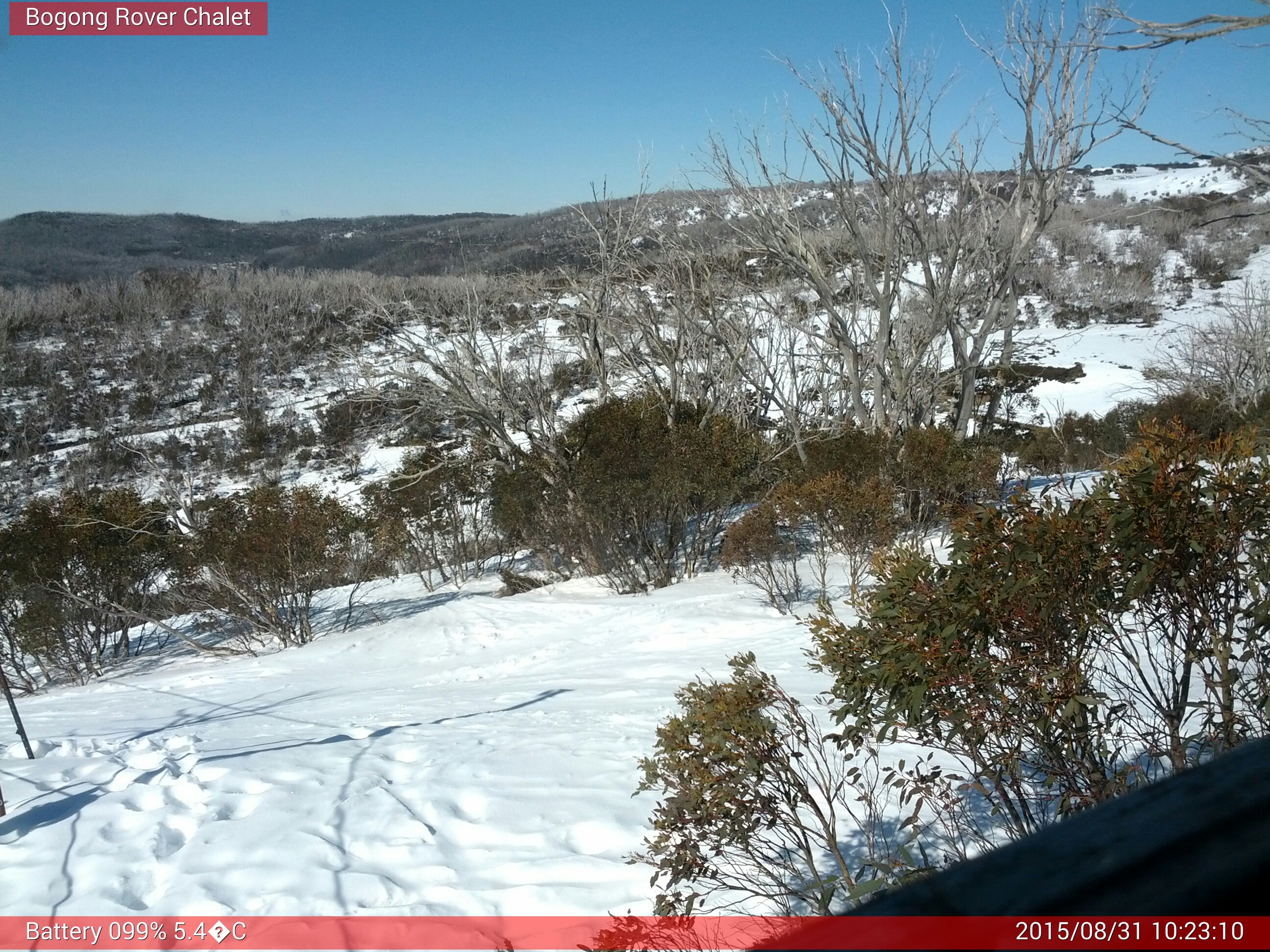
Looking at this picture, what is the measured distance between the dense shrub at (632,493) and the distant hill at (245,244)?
35.2m

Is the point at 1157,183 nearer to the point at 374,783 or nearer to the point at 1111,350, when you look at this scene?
the point at 1111,350

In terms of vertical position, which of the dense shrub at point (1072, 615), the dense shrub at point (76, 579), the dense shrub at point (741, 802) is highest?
the dense shrub at point (1072, 615)

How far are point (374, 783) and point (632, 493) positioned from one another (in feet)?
22.1

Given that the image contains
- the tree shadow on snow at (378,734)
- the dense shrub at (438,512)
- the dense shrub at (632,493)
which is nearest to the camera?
the tree shadow on snow at (378,734)

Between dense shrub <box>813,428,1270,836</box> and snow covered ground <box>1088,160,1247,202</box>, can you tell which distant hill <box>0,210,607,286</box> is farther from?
dense shrub <box>813,428,1270,836</box>

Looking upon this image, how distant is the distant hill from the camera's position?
55969mm

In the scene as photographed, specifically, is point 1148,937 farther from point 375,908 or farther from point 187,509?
point 187,509

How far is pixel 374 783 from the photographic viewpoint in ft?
16.0

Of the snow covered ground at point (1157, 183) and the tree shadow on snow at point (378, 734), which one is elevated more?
the snow covered ground at point (1157, 183)

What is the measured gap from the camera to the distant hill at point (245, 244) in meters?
56.0

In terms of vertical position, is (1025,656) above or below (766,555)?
above

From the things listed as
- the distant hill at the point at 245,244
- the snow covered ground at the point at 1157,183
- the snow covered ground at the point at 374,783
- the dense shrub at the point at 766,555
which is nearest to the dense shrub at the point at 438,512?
the snow covered ground at the point at 374,783

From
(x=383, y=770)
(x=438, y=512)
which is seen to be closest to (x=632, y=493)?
(x=438, y=512)

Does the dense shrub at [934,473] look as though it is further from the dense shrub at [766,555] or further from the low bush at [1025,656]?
the low bush at [1025,656]
